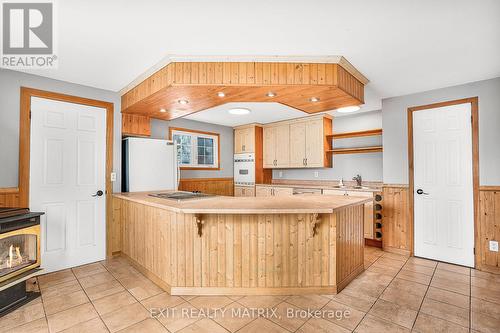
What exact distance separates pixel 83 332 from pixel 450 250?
14.4ft

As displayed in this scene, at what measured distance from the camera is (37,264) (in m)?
2.55

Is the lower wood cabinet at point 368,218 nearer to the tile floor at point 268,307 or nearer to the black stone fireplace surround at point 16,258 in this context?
the tile floor at point 268,307

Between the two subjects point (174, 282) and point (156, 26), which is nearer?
point (156, 26)

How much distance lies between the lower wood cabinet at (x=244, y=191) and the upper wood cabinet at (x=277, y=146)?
0.67 meters

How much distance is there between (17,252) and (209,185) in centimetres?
354

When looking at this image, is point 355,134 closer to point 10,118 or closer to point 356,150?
point 356,150

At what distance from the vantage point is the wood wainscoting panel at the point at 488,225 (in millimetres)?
3127

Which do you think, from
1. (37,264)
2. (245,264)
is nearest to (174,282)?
(245,264)

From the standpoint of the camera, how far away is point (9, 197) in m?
2.84

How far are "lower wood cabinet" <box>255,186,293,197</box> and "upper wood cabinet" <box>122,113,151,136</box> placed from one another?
2.71 meters

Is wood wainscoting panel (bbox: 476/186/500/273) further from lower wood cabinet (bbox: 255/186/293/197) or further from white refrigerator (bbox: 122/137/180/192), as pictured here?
white refrigerator (bbox: 122/137/180/192)

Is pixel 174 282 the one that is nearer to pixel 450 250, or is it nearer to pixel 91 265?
pixel 91 265

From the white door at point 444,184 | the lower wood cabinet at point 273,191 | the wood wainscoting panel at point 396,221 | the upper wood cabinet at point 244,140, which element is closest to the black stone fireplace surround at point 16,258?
the lower wood cabinet at point 273,191

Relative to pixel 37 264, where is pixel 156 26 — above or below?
above
